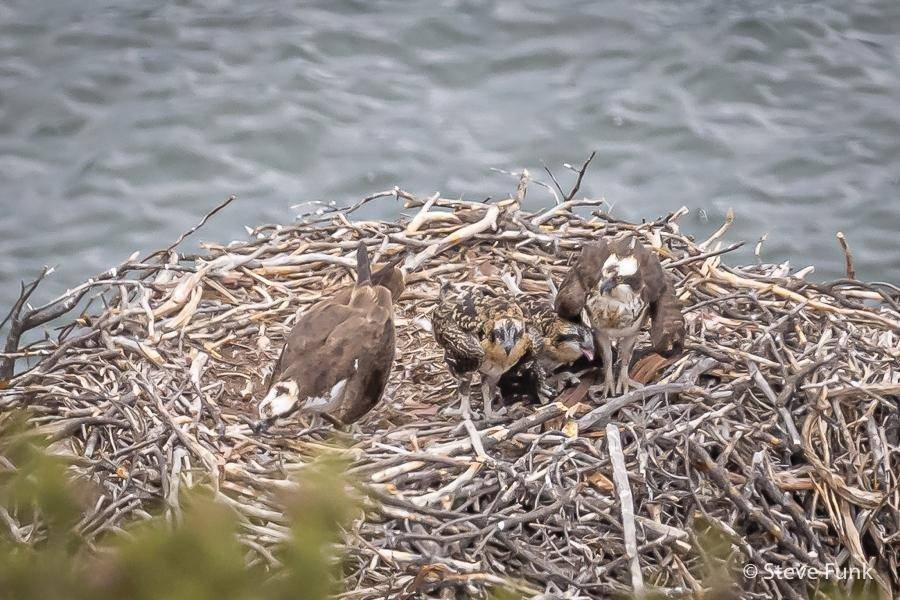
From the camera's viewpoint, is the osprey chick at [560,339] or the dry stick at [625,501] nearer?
the dry stick at [625,501]

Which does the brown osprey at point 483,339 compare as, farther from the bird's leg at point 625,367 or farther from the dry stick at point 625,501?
the dry stick at point 625,501

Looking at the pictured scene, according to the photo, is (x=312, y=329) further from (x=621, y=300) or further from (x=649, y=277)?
(x=649, y=277)

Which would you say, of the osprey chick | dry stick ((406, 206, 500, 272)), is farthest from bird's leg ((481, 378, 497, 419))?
dry stick ((406, 206, 500, 272))

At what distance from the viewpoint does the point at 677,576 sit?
4.80 m

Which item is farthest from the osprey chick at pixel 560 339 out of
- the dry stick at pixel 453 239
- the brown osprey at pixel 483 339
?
the dry stick at pixel 453 239

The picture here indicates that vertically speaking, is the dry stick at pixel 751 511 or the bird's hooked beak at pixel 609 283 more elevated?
the bird's hooked beak at pixel 609 283

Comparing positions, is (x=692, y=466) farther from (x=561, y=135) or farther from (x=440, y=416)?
(x=561, y=135)

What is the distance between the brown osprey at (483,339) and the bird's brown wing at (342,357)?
0.92 feet

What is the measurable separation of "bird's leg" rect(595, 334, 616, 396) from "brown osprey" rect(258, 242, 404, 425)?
0.99 m

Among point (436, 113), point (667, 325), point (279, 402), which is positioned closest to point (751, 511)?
point (667, 325)

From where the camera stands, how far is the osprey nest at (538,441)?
4742mm

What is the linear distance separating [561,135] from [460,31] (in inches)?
67.6

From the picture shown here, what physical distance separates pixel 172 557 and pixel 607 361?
393cm

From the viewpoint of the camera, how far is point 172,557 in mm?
1849
